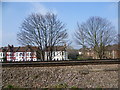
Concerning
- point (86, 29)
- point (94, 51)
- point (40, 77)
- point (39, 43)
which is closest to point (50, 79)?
point (40, 77)

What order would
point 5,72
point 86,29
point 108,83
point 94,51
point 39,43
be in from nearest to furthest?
1. point 108,83
2. point 5,72
3. point 39,43
4. point 94,51
5. point 86,29

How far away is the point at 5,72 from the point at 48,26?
15.7 meters

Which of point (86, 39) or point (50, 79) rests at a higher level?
point (86, 39)

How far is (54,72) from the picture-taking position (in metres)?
8.52

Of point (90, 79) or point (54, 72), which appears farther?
point (54, 72)

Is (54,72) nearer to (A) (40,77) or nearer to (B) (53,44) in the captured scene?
(A) (40,77)

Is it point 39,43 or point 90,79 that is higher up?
point 39,43

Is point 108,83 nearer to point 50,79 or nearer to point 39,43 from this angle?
point 50,79

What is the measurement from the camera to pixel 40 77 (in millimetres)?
7996

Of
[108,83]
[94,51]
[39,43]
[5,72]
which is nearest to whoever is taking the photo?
[108,83]

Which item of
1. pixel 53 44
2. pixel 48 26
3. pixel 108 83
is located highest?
pixel 48 26

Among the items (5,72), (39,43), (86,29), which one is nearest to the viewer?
(5,72)

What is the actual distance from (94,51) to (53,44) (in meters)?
7.19

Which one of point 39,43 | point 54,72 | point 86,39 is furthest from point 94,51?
point 54,72
